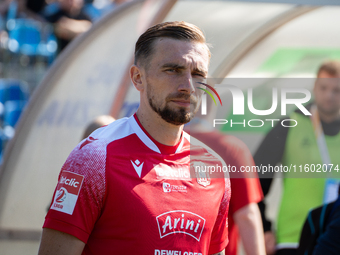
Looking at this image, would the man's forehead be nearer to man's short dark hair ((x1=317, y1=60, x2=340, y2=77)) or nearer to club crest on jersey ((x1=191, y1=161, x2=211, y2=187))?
club crest on jersey ((x1=191, y1=161, x2=211, y2=187))

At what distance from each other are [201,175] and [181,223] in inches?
11.1

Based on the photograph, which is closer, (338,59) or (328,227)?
(328,227)

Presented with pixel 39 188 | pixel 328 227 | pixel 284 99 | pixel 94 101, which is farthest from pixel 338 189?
pixel 39 188

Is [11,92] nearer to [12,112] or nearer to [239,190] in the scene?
[12,112]

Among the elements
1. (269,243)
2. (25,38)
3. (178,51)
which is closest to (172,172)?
(178,51)

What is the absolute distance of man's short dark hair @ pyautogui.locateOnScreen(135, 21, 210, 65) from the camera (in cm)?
202

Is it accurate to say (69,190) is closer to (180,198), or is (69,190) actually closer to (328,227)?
(180,198)

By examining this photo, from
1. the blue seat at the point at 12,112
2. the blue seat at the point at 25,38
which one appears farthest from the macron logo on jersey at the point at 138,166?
the blue seat at the point at 25,38

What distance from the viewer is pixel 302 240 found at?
257 centimetres

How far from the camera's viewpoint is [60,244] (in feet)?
5.77

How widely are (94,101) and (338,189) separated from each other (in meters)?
2.92

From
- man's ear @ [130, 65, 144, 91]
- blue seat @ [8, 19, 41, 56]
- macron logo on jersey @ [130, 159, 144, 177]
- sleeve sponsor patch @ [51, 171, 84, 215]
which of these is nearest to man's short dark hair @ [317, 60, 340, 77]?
man's ear @ [130, 65, 144, 91]

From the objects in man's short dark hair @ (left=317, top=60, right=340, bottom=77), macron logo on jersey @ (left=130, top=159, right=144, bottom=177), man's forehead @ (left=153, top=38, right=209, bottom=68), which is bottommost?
macron logo on jersey @ (left=130, top=159, right=144, bottom=177)

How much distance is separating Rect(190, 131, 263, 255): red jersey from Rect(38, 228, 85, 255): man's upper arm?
91 cm
